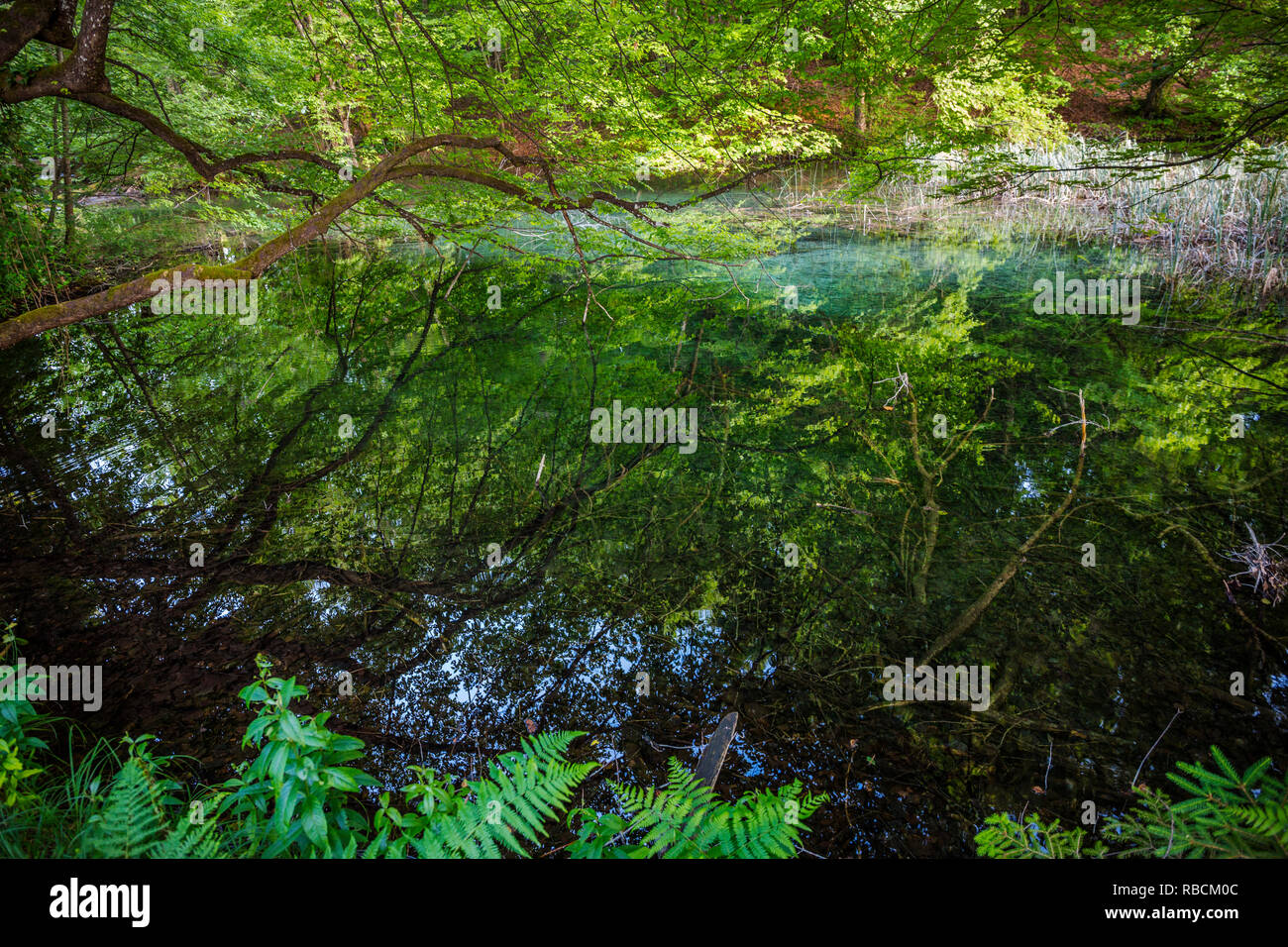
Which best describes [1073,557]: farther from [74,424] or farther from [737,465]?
[74,424]

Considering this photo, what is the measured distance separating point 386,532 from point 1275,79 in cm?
666

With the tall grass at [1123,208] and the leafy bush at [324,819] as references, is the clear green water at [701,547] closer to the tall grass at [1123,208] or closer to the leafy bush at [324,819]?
the leafy bush at [324,819]

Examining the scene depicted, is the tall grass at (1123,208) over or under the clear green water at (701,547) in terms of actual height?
over

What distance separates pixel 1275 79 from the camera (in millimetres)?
3807

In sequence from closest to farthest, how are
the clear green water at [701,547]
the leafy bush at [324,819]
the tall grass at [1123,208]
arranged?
the leafy bush at [324,819] → the clear green water at [701,547] → the tall grass at [1123,208]

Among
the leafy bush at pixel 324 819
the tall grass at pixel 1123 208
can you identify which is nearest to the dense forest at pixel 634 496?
the leafy bush at pixel 324 819

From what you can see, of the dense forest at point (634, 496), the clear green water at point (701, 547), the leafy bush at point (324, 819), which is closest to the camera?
the leafy bush at point (324, 819)

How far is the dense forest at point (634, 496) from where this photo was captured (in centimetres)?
253

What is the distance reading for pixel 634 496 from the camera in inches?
210

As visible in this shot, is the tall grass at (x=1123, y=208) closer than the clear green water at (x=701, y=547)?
No

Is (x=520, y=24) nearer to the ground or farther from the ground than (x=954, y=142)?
farther from the ground

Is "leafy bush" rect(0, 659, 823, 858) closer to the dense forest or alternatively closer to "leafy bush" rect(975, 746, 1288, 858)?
the dense forest

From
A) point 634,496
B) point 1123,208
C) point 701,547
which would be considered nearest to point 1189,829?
point 701,547
